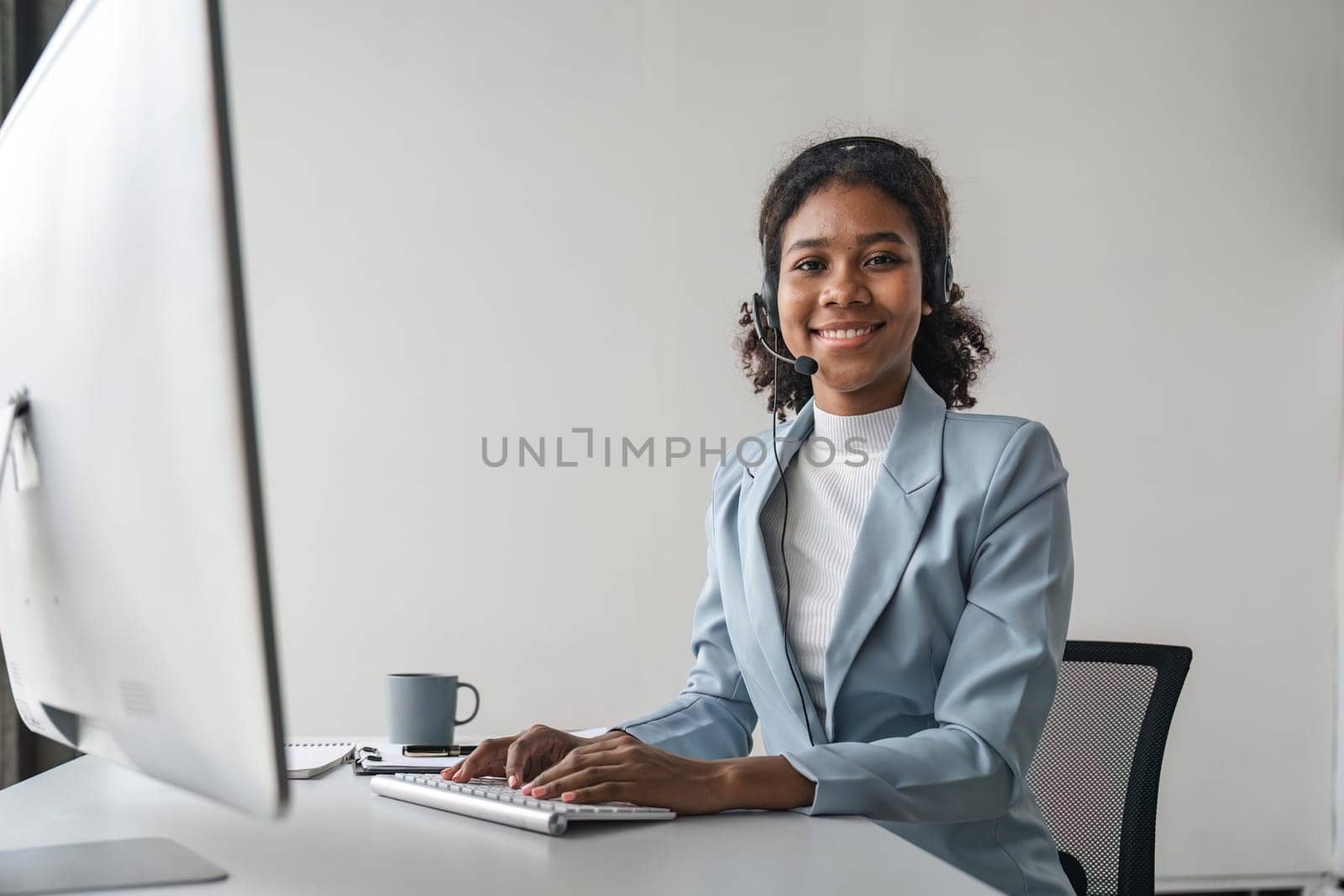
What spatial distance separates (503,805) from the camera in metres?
0.81

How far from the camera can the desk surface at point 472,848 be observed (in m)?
0.64

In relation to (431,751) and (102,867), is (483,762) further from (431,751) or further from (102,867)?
(102,867)

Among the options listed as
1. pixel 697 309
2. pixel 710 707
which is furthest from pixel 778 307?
pixel 697 309

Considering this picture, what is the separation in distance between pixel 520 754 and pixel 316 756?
0.29 metres

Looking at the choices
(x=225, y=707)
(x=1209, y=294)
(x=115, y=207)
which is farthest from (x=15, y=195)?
(x=1209, y=294)

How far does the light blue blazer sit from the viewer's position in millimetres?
1010

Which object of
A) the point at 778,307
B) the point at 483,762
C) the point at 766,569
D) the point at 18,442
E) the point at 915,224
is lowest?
the point at 483,762

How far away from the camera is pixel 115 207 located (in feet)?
1.80

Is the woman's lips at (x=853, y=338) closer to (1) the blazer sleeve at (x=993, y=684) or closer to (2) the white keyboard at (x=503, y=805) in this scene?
(1) the blazer sleeve at (x=993, y=684)

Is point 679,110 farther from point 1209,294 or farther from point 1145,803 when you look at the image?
point 1145,803

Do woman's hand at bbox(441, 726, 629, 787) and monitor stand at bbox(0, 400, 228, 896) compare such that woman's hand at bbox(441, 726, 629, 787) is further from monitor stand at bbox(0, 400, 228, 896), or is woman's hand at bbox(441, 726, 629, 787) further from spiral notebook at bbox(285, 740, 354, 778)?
monitor stand at bbox(0, 400, 228, 896)

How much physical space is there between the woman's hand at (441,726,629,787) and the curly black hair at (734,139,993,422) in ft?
2.31

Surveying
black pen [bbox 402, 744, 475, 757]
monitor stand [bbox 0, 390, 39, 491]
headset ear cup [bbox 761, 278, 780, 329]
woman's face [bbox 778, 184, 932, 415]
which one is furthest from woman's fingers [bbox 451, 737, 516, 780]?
headset ear cup [bbox 761, 278, 780, 329]

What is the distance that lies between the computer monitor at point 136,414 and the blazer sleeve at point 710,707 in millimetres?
619
